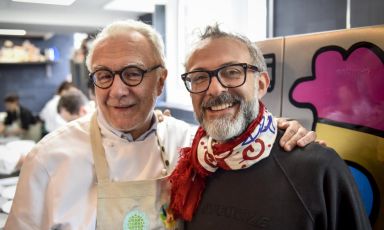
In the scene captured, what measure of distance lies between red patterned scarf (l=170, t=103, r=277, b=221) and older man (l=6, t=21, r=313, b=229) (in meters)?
0.12

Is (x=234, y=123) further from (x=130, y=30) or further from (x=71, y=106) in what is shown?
(x=71, y=106)

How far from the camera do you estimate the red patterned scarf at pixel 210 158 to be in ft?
3.40

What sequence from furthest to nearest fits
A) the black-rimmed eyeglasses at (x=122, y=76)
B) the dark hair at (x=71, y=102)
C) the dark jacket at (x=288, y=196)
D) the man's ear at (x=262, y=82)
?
the dark hair at (x=71, y=102)
the black-rimmed eyeglasses at (x=122, y=76)
the man's ear at (x=262, y=82)
the dark jacket at (x=288, y=196)

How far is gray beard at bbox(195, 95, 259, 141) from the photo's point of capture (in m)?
1.06

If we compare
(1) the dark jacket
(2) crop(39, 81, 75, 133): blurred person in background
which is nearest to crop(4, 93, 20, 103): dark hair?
(2) crop(39, 81, 75, 133): blurred person in background

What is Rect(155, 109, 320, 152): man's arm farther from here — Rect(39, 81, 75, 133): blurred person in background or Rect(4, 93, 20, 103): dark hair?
Rect(39, 81, 75, 133): blurred person in background

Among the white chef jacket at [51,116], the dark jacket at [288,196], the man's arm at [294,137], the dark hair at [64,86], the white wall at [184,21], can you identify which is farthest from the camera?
the dark hair at [64,86]

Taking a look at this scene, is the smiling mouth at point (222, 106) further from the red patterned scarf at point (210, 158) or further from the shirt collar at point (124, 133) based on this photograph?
the shirt collar at point (124, 133)

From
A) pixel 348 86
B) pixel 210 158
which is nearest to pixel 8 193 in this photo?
pixel 210 158

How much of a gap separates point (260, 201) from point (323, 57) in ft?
2.00

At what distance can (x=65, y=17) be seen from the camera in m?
2.52

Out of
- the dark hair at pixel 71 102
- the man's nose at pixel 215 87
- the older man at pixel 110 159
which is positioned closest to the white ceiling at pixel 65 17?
the dark hair at pixel 71 102

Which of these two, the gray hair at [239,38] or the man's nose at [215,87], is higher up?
the gray hair at [239,38]

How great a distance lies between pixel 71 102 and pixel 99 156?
5.90ft
